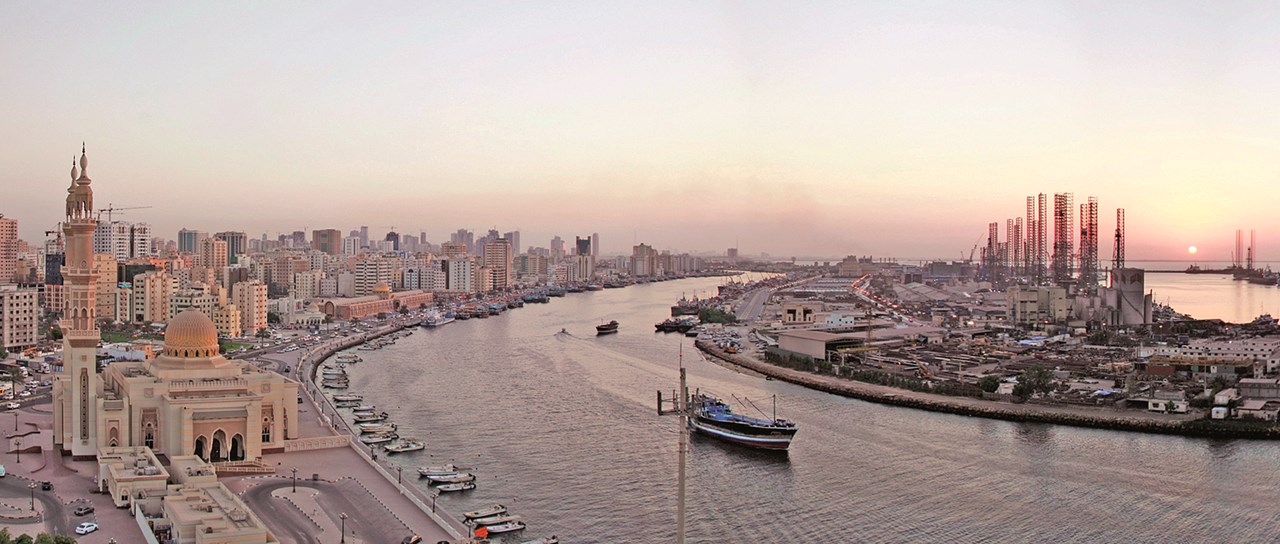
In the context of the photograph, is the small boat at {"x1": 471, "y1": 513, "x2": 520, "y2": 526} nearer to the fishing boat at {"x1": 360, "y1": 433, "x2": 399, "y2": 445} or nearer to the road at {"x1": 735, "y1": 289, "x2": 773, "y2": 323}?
the fishing boat at {"x1": 360, "y1": 433, "x2": 399, "y2": 445}

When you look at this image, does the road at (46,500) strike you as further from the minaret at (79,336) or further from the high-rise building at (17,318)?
the high-rise building at (17,318)

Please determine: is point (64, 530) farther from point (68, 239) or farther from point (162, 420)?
point (68, 239)

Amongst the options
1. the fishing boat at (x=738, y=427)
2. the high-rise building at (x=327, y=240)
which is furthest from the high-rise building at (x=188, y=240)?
the fishing boat at (x=738, y=427)

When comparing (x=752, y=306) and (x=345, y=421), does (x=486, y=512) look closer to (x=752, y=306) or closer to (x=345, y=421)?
(x=345, y=421)

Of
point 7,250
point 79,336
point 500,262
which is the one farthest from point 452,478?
point 500,262

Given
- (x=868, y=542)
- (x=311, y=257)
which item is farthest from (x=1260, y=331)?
(x=311, y=257)

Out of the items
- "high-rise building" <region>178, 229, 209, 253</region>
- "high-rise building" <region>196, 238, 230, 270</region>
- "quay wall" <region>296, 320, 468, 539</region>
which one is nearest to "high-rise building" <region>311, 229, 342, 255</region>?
"high-rise building" <region>178, 229, 209, 253</region>

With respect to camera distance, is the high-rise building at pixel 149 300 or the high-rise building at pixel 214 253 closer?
the high-rise building at pixel 149 300

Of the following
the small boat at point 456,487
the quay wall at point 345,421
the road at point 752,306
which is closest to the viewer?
the quay wall at point 345,421
